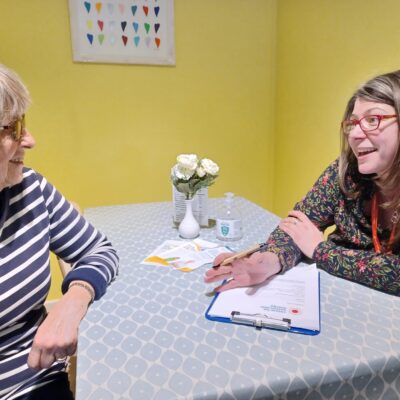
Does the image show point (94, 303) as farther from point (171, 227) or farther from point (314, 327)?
point (171, 227)

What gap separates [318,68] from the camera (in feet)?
7.20

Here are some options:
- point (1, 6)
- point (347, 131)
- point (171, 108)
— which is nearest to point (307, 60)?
point (171, 108)

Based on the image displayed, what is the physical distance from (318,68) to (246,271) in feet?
5.49

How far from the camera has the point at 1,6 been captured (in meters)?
2.05

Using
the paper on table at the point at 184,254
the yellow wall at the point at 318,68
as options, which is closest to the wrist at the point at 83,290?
the paper on table at the point at 184,254

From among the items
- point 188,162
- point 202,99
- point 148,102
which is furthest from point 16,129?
point 202,99

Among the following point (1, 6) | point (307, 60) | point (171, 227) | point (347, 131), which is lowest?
point (171, 227)

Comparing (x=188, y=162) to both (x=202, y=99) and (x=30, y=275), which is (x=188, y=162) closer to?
(x=30, y=275)

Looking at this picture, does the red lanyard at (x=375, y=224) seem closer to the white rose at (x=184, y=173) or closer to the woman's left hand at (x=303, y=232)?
the woman's left hand at (x=303, y=232)

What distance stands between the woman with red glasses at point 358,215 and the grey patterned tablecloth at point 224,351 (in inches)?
2.9

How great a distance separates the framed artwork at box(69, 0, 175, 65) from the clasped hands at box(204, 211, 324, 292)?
1.72 meters

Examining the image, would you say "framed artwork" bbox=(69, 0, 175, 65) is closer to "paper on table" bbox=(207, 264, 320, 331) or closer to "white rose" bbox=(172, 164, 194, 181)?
"white rose" bbox=(172, 164, 194, 181)

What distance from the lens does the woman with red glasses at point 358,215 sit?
100 centimetres

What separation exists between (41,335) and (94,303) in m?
0.15
